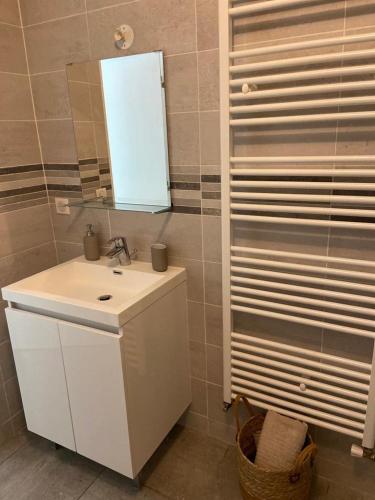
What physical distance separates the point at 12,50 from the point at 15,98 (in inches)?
8.2

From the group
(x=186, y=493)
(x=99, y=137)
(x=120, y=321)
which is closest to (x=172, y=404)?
(x=186, y=493)

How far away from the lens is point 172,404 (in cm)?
175

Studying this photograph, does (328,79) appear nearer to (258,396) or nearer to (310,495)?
(258,396)

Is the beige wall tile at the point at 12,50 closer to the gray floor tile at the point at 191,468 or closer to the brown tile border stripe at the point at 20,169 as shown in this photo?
the brown tile border stripe at the point at 20,169

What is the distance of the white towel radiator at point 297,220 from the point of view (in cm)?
120

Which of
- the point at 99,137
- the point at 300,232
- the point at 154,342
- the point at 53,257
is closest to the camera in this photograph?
the point at 300,232

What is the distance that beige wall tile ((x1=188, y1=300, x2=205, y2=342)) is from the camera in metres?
1.73

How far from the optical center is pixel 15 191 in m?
1.82

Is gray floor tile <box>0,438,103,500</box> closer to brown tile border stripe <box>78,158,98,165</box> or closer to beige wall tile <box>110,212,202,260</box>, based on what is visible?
beige wall tile <box>110,212,202,260</box>

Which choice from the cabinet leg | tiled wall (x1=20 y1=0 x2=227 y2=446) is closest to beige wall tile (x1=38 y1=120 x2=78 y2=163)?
tiled wall (x1=20 y1=0 x2=227 y2=446)

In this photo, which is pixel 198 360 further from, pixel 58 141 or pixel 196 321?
pixel 58 141

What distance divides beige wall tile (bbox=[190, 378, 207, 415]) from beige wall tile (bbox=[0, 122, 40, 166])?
4.42 ft

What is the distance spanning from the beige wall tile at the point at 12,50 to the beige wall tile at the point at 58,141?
10.3 inches

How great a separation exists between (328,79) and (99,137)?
1019 mm
